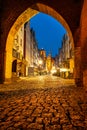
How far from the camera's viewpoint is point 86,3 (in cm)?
895

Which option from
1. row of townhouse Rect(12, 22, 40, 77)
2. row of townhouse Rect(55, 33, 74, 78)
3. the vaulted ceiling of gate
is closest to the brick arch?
the vaulted ceiling of gate

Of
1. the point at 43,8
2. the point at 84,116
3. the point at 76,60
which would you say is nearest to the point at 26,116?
the point at 84,116

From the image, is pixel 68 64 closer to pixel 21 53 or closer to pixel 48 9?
pixel 21 53

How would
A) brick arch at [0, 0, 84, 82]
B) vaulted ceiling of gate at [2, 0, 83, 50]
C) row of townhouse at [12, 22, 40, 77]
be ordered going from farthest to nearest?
1. row of townhouse at [12, 22, 40, 77]
2. brick arch at [0, 0, 84, 82]
3. vaulted ceiling of gate at [2, 0, 83, 50]

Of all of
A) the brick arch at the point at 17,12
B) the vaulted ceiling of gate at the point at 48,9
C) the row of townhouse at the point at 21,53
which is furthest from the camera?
the row of townhouse at the point at 21,53

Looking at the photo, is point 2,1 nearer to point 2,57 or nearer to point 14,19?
point 14,19

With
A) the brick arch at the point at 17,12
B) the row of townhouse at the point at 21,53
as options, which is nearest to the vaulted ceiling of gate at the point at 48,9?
the brick arch at the point at 17,12

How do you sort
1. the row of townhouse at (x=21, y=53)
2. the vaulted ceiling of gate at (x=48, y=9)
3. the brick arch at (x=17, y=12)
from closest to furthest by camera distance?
1. the vaulted ceiling of gate at (x=48, y=9)
2. the brick arch at (x=17, y=12)
3. the row of townhouse at (x=21, y=53)

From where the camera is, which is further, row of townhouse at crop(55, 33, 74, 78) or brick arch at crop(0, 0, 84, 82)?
Answer: row of townhouse at crop(55, 33, 74, 78)

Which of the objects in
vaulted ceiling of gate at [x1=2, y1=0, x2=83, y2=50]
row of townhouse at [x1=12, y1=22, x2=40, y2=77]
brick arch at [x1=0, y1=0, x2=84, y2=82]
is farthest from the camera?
row of townhouse at [x1=12, y1=22, x2=40, y2=77]

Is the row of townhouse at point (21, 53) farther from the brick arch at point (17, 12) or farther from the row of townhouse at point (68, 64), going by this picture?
the brick arch at point (17, 12)

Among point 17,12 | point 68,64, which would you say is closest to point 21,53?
point 68,64

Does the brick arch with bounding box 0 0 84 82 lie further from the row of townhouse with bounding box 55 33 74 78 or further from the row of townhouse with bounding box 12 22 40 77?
the row of townhouse with bounding box 12 22 40 77

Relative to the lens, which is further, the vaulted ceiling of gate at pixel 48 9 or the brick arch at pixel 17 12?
the brick arch at pixel 17 12
